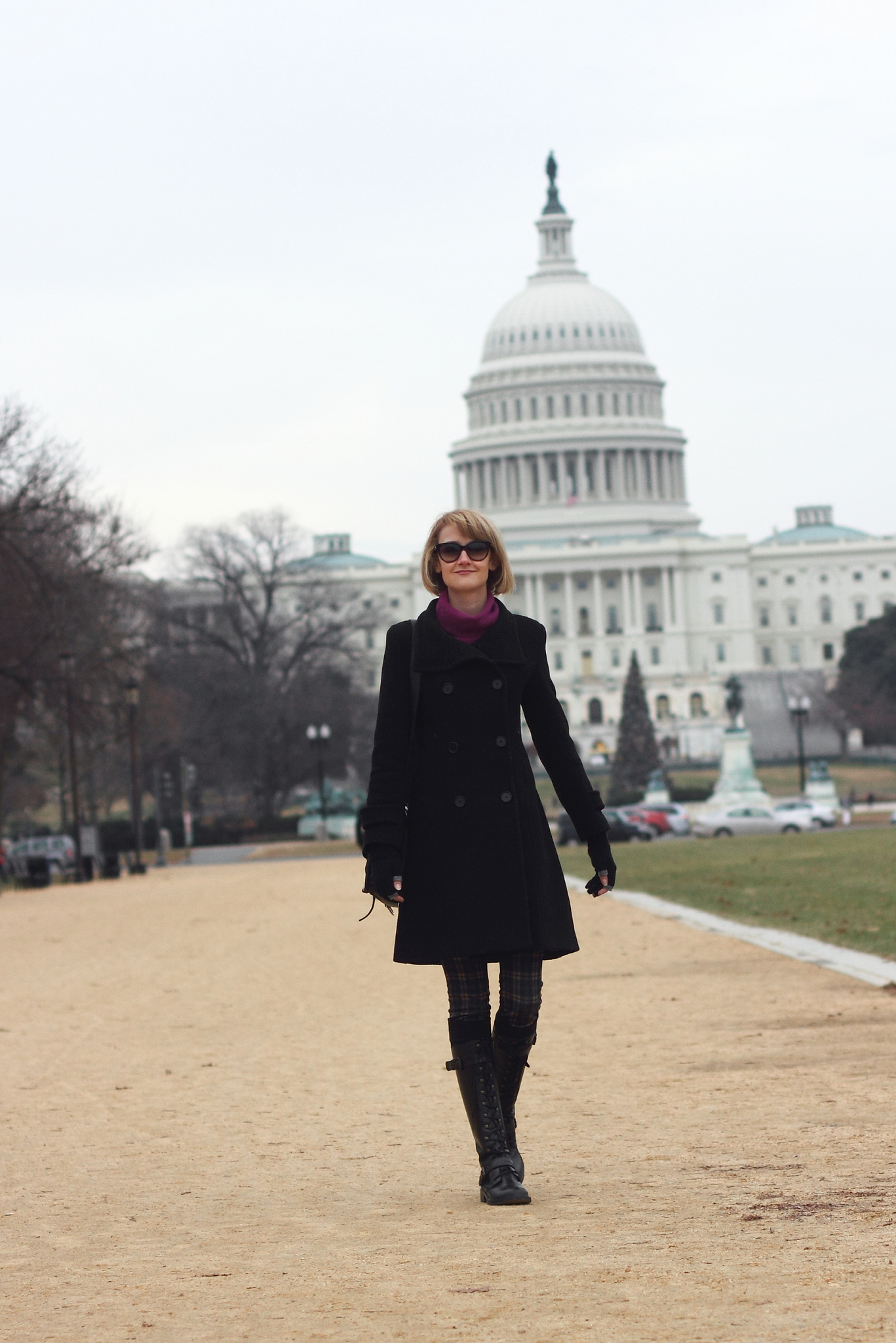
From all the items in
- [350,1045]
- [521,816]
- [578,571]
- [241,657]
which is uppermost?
[578,571]

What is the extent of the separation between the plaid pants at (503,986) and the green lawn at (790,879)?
8.99m

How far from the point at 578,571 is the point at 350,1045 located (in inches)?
5594

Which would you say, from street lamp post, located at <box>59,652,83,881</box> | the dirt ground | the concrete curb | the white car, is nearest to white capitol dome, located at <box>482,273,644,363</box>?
the white car

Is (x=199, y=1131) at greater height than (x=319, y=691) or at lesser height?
lesser

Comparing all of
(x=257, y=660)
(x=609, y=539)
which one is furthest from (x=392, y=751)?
(x=609, y=539)

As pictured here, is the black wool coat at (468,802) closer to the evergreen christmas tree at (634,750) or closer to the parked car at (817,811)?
the parked car at (817,811)

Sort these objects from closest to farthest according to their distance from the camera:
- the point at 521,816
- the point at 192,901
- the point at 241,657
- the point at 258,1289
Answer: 1. the point at 258,1289
2. the point at 521,816
3. the point at 192,901
4. the point at 241,657

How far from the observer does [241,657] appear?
278ft

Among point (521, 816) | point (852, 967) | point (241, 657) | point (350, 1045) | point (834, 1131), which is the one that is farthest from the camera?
point (241, 657)

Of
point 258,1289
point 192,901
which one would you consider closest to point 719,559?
point 192,901

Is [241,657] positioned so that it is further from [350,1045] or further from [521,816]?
[521,816]

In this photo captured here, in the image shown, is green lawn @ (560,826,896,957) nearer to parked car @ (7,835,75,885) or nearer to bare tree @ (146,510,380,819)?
parked car @ (7,835,75,885)

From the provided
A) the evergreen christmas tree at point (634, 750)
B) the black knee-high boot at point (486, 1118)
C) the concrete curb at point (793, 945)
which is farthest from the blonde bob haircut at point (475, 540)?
the evergreen christmas tree at point (634, 750)

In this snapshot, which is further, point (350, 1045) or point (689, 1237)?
point (350, 1045)
